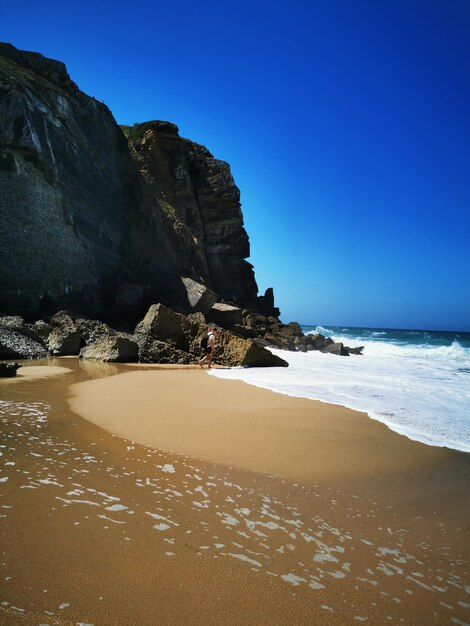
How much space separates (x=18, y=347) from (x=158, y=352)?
3.77m

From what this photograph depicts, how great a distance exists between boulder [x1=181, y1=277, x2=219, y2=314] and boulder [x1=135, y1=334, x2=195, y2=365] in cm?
697

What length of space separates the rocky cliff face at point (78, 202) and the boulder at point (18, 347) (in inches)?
161

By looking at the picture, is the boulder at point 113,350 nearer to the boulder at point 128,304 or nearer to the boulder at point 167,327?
the boulder at point 167,327

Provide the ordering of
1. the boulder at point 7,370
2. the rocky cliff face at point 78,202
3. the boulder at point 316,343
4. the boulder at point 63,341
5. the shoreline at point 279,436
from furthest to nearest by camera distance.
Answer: the boulder at point 316,343
the rocky cliff face at point 78,202
the boulder at point 63,341
the boulder at point 7,370
the shoreline at point 279,436

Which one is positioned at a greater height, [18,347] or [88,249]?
[88,249]

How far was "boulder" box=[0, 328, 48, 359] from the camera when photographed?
30.5ft

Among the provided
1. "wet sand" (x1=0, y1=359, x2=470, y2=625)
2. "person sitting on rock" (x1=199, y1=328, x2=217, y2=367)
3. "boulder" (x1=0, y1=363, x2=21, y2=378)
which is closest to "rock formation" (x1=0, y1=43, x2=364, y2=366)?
"person sitting on rock" (x1=199, y1=328, x2=217, y2=367)

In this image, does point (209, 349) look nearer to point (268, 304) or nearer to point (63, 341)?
point (63, 341)

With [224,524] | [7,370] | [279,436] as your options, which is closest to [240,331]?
[7,370]

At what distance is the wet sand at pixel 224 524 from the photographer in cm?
150

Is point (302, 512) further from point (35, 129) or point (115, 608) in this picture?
point (35, 129)

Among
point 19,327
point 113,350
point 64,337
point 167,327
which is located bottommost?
point 113,350

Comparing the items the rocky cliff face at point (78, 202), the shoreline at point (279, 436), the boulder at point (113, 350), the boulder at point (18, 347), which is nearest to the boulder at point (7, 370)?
the shoreline at point (279, 436)

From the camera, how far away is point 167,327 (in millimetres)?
12297
